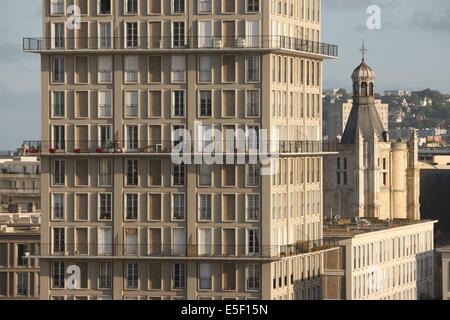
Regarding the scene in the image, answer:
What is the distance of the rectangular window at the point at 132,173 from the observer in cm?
12406

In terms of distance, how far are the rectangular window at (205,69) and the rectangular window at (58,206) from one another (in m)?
11.2

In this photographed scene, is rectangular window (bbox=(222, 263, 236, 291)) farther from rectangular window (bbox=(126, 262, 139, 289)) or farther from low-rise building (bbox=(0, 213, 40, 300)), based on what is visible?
low-rise building (bbox=(0, 213, 40, 300))

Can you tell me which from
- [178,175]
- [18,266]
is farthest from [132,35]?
[18,266]

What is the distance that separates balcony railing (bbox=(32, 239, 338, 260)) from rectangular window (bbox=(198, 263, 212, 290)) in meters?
0.66

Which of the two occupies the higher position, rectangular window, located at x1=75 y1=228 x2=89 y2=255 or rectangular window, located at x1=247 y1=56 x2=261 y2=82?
rectangular window, located at x1=247 y1=56 x2=261 y2=82

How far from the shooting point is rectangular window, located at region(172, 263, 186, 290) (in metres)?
123

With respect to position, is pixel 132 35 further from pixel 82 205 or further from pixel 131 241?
pixel 131 241

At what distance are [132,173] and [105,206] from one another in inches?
105

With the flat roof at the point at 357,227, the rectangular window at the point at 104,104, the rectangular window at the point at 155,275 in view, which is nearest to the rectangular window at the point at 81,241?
the rectangular window at the point at 155,275

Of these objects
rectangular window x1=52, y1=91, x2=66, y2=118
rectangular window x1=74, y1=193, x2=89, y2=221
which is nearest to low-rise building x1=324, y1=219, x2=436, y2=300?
rectangular window x1=74, y1=193, x2=89, y2=221

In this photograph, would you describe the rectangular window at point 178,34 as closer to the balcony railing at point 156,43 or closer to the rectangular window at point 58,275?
the balcony railing at point 156,43

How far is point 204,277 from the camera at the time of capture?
403 ft

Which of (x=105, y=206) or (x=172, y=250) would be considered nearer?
(x=172, y=250)
